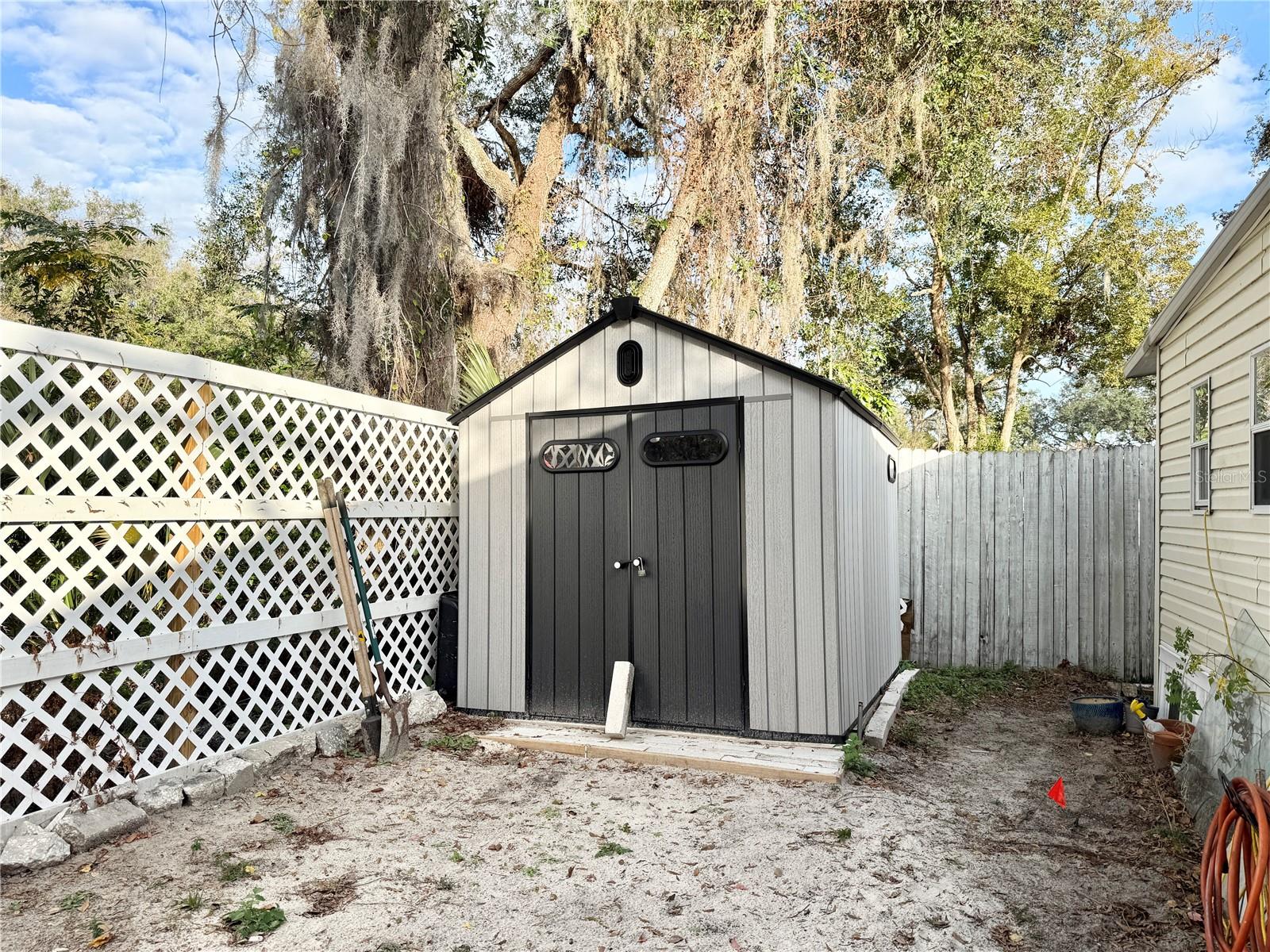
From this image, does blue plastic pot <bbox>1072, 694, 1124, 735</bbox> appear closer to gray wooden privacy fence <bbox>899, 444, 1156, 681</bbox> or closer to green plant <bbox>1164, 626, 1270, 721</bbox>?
green plant <bbox>1164, 626, 1270, 721</bbox>

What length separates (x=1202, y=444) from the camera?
4723mm

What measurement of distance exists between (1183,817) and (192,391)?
16.3 ft

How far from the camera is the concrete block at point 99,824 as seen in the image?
119 inches

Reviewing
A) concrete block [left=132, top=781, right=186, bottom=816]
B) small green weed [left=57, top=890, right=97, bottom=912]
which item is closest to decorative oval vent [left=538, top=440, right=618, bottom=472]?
concrete block [left=132, top=781, right=186, bottom=816]

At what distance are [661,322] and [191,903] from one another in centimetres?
363

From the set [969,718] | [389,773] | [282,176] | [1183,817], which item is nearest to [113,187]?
[282,176]

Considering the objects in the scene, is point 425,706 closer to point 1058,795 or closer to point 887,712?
point 887,712

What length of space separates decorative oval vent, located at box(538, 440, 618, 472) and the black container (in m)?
1.25

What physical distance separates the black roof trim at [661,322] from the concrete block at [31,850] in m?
3.17

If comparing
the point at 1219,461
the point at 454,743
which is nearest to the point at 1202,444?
the point at 1219,461

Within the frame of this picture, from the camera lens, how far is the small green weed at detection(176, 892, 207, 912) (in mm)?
2629

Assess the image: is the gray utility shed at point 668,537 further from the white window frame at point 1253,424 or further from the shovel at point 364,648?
the white window frame at point 1253,424

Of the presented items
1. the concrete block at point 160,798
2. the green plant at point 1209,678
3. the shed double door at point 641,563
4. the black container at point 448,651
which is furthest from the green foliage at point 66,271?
the green plant at point 1209,678

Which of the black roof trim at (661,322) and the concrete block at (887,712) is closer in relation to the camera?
the black roof trim at (661,322)
